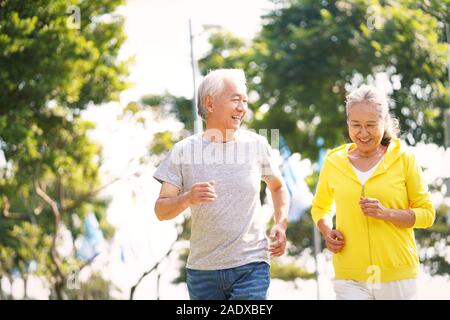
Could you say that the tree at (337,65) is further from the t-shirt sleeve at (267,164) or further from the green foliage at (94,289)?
the t-shirt sleeve at (267,164)

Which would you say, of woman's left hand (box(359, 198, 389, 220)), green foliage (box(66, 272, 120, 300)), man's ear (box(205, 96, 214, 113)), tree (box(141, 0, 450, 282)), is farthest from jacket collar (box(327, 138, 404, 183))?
green foliage (box(66, 272, 120, 300))

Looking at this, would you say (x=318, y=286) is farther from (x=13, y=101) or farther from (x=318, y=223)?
(x=318, y=223)

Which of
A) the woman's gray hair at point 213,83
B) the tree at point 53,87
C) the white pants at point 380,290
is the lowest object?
the white pants at point 380,290

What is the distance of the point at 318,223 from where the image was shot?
415cm

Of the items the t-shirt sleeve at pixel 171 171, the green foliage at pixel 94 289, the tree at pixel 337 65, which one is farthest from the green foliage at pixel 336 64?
the t-shirt sleeve at pixel 171 171

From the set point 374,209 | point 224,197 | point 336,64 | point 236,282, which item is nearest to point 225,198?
point 224,197

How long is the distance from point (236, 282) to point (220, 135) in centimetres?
66

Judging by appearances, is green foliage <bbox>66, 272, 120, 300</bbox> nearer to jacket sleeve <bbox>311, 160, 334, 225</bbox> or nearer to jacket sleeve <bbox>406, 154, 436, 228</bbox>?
jacket sleeve <bbox>311, 160, 334, 225</bbox>

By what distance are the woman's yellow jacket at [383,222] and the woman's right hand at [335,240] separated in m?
0.02

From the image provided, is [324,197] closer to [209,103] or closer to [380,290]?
[380,290]

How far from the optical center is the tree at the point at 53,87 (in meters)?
16.1

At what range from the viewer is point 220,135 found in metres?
3.99


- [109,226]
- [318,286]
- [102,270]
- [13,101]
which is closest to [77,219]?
[109,226]

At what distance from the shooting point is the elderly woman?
12.7 ft
